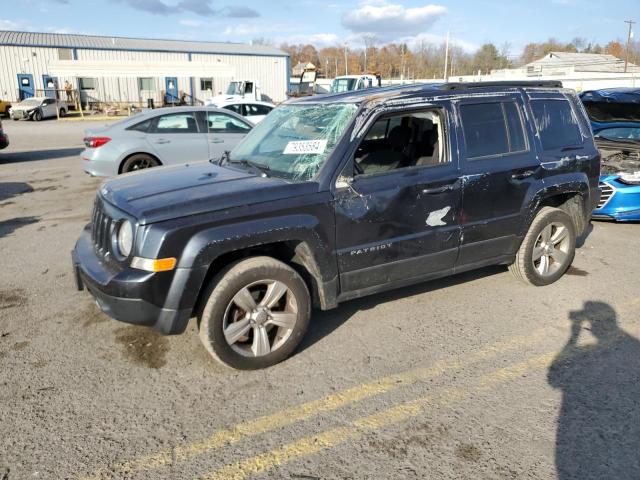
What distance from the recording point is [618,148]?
25.3 ft

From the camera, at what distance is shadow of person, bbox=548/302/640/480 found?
262cm

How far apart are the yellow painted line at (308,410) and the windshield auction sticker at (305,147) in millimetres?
1691

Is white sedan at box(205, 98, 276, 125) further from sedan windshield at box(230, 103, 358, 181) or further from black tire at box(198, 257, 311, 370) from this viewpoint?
black tire at box(198, 257, 311, 370)

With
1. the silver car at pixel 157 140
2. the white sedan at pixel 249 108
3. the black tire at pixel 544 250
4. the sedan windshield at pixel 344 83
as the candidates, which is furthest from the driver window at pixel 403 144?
the sedan windshield at pixel 344 83

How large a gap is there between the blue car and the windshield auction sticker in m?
5.00

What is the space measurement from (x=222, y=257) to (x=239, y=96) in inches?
1005

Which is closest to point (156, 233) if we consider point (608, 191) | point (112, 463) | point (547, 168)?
point (112, 463)

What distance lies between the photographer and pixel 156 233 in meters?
3.10

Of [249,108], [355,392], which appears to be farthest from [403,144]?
[249,108]

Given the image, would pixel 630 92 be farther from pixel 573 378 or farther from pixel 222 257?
pixel 222 257

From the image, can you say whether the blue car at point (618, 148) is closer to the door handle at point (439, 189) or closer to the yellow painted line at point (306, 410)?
the yellow painted line at point (306, 410)

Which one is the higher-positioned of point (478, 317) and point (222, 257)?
point (222, 257)

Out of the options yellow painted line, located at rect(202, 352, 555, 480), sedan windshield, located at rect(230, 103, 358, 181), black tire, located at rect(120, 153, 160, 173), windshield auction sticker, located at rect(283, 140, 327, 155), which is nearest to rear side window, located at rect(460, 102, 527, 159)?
sedan windshield, located at rect(230, 103, 358, 181)

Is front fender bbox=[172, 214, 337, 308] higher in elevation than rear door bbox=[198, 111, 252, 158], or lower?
lower
